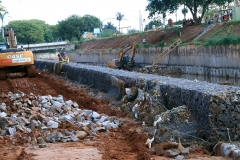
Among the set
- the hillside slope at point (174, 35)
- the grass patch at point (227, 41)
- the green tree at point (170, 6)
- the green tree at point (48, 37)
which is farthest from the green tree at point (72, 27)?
the grass patch at point (227, 41)

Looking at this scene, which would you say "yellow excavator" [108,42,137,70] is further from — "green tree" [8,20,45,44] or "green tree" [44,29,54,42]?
"green tree" [44,29,54,42]

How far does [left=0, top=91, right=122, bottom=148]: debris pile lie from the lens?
1045 centimetres

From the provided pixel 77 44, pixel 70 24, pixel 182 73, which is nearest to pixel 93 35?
pixel 70 24

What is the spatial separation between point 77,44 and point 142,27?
14263 mm

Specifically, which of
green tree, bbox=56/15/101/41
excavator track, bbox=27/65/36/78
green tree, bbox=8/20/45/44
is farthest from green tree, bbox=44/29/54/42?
excavator track, bbox=27/65/36/78

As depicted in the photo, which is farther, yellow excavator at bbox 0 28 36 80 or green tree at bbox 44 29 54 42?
green tree at bbox 44 29 54 42

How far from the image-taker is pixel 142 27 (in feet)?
296

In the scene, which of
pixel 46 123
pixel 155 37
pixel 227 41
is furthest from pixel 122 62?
pixel 46 123

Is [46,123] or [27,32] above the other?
[27,32]

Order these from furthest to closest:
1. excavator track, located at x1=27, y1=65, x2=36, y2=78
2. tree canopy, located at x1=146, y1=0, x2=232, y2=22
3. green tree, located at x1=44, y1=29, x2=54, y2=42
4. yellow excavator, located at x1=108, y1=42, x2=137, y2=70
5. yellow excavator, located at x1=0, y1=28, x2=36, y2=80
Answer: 1. green tree, located at x1=44, y1=29, x2=54, y2=42
2. tree canopy, located at x1=146, y1=0, x2=232, y2=22
3. yellow excavator, located at x1=108, y1=42, x2=137, y2=70
4. excavator track, located at x1=27, y1=65, x2=36, y2=78
5. yellow excavator, located at x1=0, y1=28, x2=36, y2=80

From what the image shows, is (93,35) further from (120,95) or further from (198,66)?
(120,95)

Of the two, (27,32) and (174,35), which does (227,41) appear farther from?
(27,32)

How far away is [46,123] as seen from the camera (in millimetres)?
11664

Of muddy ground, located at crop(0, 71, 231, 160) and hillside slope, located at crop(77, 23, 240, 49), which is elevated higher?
hillside slope, located at crop(77, 23, 240, 49)
